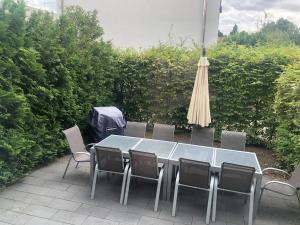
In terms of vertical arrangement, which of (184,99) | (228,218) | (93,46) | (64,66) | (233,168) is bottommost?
(228,218)

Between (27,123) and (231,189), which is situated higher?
(27,123)

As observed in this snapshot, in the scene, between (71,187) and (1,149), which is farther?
A: (71,187)

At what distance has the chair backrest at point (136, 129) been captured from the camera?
5.68 meters

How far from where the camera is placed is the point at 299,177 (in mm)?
4152

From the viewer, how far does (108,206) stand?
407cm

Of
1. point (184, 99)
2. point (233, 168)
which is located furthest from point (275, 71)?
point (233, 168)

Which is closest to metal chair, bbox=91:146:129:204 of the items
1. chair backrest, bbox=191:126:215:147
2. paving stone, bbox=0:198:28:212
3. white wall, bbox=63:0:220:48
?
paving stone, bbox=0:198:28:212

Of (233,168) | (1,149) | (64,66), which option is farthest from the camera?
(64,66)

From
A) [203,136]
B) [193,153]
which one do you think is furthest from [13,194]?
[203,136]

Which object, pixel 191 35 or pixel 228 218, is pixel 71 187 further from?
pixel 191 35

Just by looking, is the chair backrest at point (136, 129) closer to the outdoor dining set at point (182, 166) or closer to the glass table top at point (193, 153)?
the outdoor dining set at point (182, 166)

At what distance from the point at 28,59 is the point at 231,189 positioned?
3.88 metres

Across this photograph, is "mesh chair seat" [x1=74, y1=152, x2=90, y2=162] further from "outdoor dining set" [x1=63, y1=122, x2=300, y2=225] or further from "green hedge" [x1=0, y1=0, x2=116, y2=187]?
"green hedge" [x1=0, y1=0, x2=116, y2=187]

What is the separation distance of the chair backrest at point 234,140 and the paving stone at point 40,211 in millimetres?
3266
